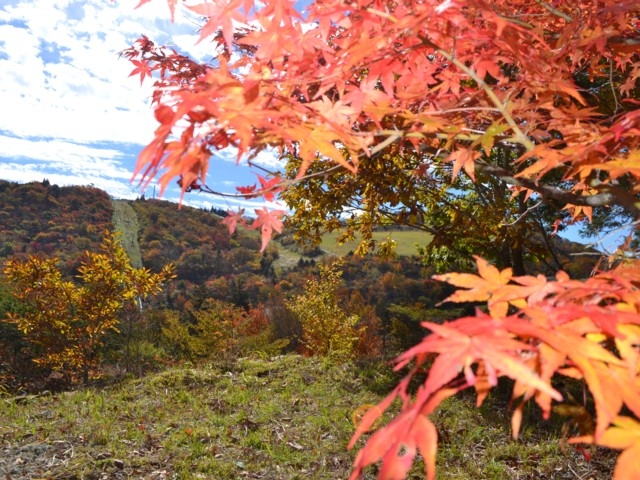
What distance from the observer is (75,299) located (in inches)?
302

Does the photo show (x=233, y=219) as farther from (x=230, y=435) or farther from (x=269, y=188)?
(x=230, y=435)

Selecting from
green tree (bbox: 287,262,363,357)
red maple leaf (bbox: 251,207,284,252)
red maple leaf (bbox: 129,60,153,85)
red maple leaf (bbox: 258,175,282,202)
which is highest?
red maple leaf (bbox: 129,60,153,85)

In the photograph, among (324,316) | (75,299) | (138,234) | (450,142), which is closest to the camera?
(450,142)

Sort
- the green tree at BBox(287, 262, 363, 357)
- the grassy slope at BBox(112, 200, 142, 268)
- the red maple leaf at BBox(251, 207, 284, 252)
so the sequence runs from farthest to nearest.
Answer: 1. the grassy slope at BBox(112, 200, 142, 268)
2. the green tree at BBox(287, 262, 363, 357)
3. the red maple leaf at BBox(251, 207, 284, 252)

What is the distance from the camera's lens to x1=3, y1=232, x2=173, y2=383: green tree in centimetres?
756

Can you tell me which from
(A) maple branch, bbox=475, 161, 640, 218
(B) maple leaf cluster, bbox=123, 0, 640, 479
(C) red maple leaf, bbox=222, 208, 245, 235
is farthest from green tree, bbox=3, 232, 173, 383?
(A) maple branch, bbox=475, 161, 640, 218

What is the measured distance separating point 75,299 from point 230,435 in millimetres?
5004

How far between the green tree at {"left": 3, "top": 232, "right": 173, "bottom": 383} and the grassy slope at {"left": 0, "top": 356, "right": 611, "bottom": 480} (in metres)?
2.34

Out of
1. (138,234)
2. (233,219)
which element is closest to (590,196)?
(233,219)

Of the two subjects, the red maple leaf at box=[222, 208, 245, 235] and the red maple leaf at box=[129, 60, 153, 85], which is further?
the red maple leaf at box=[129, 60, 153, 85]

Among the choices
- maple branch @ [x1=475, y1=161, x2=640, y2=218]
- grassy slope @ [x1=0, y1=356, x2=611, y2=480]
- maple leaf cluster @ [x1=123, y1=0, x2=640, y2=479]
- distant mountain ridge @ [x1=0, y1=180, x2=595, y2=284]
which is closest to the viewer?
maple leaf cluster @ [x1=123, y1=0, x2=640, y2=479]

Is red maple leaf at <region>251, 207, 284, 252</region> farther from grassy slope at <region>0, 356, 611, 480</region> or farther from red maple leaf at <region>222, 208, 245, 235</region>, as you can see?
grassy slope at <region>0, 356, 611, 480</region>

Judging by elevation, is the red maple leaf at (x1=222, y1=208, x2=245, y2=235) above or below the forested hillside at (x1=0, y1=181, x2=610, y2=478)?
above

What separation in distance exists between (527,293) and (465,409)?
13.7 feet
